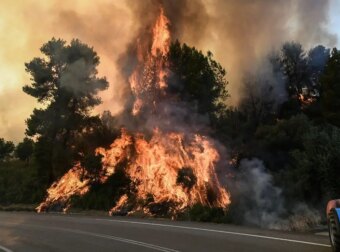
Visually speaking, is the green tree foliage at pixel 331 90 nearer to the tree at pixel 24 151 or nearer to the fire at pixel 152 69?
the fire at pixel 152 69

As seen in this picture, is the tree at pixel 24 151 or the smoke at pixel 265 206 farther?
the tree at pixel 24 151

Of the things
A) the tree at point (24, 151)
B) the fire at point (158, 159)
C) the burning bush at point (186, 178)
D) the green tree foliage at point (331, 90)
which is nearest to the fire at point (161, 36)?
the fire at point (158, 159)

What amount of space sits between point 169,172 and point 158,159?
141 cm

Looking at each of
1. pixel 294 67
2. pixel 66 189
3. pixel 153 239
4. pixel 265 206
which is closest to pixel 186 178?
pixel 265 206

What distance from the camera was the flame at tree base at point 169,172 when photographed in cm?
2550

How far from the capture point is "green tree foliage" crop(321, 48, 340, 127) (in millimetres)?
37875

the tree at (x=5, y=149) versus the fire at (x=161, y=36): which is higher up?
the tree at (x=5, y=149)

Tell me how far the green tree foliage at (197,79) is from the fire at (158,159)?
3.41 feet

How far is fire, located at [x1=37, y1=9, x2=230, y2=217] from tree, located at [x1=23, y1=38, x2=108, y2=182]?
9.01m

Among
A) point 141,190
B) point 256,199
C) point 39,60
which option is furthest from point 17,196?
point 256,199

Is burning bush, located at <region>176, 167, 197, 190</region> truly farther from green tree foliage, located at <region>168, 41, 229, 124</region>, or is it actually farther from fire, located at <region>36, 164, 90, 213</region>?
fire, located at <region>36, 164, 90, 213</region>

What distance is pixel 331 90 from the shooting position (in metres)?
38.5

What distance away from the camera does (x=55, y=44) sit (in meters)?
43.1

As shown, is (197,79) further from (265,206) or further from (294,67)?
(294,67)
